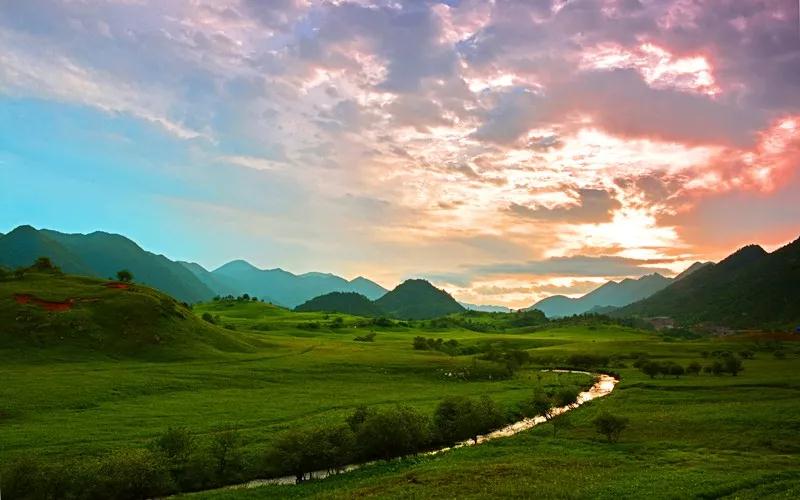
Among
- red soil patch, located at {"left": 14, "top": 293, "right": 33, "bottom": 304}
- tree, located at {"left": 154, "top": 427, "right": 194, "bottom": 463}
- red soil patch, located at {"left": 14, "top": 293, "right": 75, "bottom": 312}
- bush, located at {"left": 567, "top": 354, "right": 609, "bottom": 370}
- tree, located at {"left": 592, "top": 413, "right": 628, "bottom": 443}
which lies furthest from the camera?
bush, located at {"left": 567, "top": 354, "right": 609, "bottom": 370}

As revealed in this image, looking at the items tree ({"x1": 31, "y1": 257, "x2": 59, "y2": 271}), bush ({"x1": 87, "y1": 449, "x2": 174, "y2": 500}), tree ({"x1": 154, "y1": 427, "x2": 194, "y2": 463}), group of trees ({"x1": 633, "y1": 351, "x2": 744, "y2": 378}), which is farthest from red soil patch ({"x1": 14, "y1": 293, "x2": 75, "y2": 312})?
group of trees ({"x1": 633, "y1": 351, "x2": 744, "y2": 378})

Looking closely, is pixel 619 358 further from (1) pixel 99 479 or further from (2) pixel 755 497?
(1) pixel 99 479

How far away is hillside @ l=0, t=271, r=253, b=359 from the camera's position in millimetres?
114062

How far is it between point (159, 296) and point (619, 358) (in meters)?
148

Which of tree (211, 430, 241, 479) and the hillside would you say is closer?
tree (211, 430, 241, 479)

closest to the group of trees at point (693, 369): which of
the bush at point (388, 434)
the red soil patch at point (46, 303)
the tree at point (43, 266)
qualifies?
the bush at point (388, 434)

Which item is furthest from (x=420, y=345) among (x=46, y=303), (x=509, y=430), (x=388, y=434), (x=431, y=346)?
(x=388, y=434)

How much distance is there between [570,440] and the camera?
6334cm

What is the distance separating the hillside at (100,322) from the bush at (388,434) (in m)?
75.6

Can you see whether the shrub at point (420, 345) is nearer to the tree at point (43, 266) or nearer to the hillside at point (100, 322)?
the hillside at point (100, 322)

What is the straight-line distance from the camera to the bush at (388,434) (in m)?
59.0

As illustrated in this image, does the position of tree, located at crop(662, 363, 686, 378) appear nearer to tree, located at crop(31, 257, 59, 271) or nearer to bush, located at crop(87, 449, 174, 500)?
bush, located at crop(87, 449, 174, 500)

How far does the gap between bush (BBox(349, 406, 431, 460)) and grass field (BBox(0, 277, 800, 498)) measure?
305 cm

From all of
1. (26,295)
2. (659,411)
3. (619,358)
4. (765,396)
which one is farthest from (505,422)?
(26,295)
